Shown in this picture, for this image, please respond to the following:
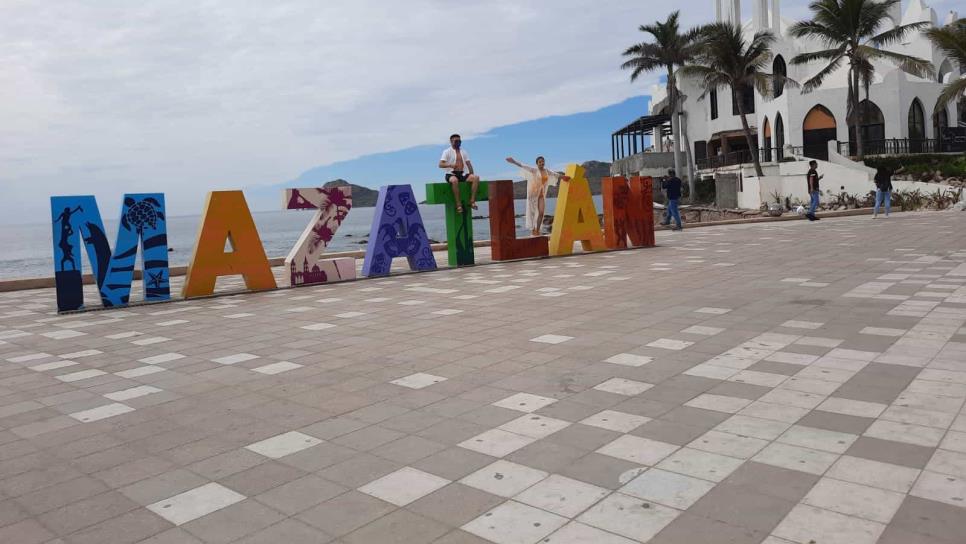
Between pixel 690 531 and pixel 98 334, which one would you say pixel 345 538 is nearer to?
pixel 690 531

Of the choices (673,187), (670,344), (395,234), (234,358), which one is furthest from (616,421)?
(673,187)

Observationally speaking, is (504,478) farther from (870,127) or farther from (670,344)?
(870,127)

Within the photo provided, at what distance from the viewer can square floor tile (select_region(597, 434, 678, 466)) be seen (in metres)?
3.92

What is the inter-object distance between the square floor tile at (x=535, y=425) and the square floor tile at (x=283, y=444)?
1.19 meters

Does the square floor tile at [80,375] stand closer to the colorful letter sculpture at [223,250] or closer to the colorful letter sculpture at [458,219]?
the colorful letter sculpture at [223,250]

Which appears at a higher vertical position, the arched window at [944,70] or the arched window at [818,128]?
the arched window at [944,70]

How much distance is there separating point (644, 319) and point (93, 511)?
5628mm

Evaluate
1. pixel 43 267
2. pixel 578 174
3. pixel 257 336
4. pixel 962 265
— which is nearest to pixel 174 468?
pixel 257 336

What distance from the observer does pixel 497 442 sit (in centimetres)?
426

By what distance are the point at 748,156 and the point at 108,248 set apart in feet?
142

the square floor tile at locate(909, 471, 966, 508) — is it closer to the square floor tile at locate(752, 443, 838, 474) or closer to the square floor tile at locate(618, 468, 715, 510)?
the square floor tile at locate(752, 443, 838, 474)

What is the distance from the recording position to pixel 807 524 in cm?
309

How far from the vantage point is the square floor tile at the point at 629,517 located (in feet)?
Answer: 10.2

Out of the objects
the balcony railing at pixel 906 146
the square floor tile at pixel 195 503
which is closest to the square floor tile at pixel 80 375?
the square floor tile at pixel 195 503
